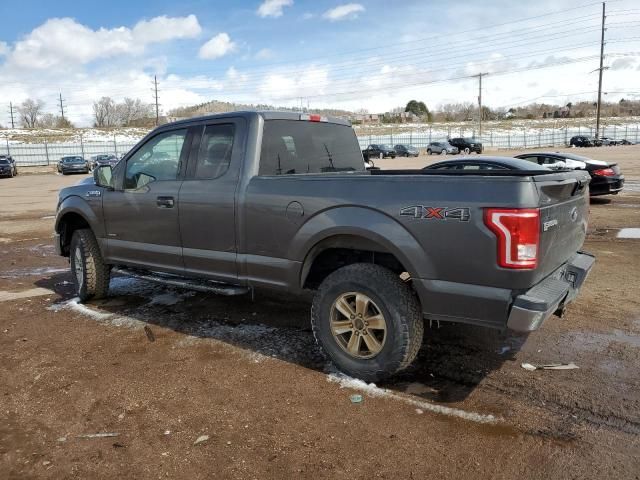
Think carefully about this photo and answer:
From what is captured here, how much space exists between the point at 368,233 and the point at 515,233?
3.14 feet

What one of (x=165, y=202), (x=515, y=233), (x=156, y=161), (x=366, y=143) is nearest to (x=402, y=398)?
(x=515, y=233)

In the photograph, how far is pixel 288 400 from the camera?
357 centimetres

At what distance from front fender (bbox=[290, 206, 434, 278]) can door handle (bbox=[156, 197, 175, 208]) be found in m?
1.47

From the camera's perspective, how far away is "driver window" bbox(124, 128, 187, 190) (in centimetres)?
493

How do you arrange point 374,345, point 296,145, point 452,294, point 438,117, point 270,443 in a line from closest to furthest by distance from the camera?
point 270,443 → point 452,294 → point 374,345 → point 296,145 → point 438,117

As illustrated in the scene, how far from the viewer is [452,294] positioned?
3.32 metres

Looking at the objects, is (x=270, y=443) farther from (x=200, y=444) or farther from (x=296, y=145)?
(x=296, y=145)

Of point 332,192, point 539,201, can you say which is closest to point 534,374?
point 539,201

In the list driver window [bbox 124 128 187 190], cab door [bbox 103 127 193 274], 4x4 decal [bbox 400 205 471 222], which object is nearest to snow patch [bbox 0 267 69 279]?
cab door [bbox 103 127 193 274]

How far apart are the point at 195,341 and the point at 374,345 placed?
5.98 ft

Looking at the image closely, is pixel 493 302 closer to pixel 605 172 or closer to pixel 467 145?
pixel 605 172

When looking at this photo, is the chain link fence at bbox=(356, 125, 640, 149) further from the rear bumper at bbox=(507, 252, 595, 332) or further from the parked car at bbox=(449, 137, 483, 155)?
the rear bumper at bbox=(507, 252, 595, 332)

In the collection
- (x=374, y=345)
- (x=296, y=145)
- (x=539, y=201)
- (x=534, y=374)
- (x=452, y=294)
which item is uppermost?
(x=296, y=145)

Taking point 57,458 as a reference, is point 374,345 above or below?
above
